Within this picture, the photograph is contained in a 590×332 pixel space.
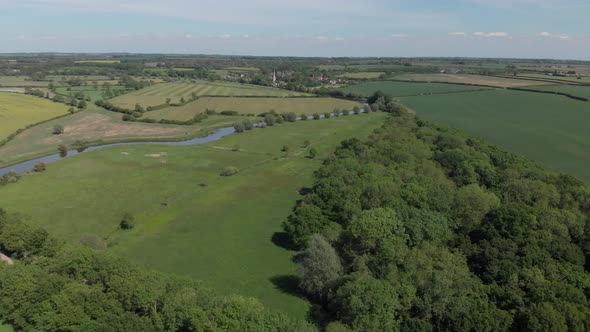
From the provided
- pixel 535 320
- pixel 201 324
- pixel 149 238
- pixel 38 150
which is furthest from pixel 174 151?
pixel 535 320

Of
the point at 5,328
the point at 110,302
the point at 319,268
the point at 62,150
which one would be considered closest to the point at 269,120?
the point at 62,150

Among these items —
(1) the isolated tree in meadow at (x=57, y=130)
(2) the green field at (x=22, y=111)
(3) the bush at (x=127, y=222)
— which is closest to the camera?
(3) the bush at (x=127, y=222)

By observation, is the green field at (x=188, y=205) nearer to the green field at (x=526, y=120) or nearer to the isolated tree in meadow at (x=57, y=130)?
the isolated tree in meadow at (x=57, y=130)

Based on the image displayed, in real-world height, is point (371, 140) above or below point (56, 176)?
above

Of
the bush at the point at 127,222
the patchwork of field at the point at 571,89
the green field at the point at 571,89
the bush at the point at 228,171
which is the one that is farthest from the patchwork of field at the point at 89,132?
the green field at the point at 571,89

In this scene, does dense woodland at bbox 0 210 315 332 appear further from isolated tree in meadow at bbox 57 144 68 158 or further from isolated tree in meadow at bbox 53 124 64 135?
isolated tree in meadow at bbox 53 124 64 135

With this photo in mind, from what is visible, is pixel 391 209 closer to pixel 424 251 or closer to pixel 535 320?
pixel 424 251
